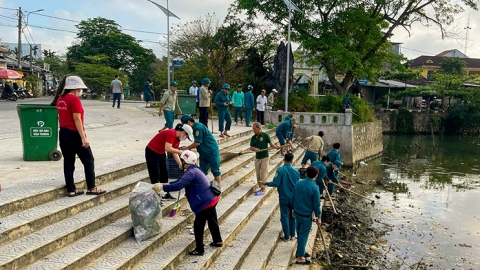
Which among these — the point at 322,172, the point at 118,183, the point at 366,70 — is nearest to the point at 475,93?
the point at 366,70

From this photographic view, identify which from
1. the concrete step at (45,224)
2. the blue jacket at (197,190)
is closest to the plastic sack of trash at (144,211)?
the blue jacket at (197,190)

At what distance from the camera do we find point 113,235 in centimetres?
448

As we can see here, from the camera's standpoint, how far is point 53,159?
23.0 ft

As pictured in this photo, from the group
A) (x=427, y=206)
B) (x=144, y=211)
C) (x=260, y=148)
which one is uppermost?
(x=260, y=148)

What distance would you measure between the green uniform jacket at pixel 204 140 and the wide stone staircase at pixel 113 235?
892mm

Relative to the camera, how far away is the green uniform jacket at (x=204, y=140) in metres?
6.28

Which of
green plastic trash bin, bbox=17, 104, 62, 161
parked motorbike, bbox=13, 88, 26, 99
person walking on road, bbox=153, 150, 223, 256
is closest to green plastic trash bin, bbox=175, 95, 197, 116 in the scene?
green plastic trash bin, bbox=17, 104, 62, 161

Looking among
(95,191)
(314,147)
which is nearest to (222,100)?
(314,147)

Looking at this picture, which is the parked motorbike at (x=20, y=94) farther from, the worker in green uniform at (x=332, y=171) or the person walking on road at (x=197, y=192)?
the person walking on road at (x=197, y=192)

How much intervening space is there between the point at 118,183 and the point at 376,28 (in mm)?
18364

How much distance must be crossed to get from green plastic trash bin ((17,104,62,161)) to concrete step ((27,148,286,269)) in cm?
230

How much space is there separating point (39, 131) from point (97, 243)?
3.40 m

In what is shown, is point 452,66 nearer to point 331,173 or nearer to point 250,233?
point 331,173

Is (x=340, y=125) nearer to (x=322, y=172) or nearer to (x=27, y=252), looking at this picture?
(x=322, y=172)
